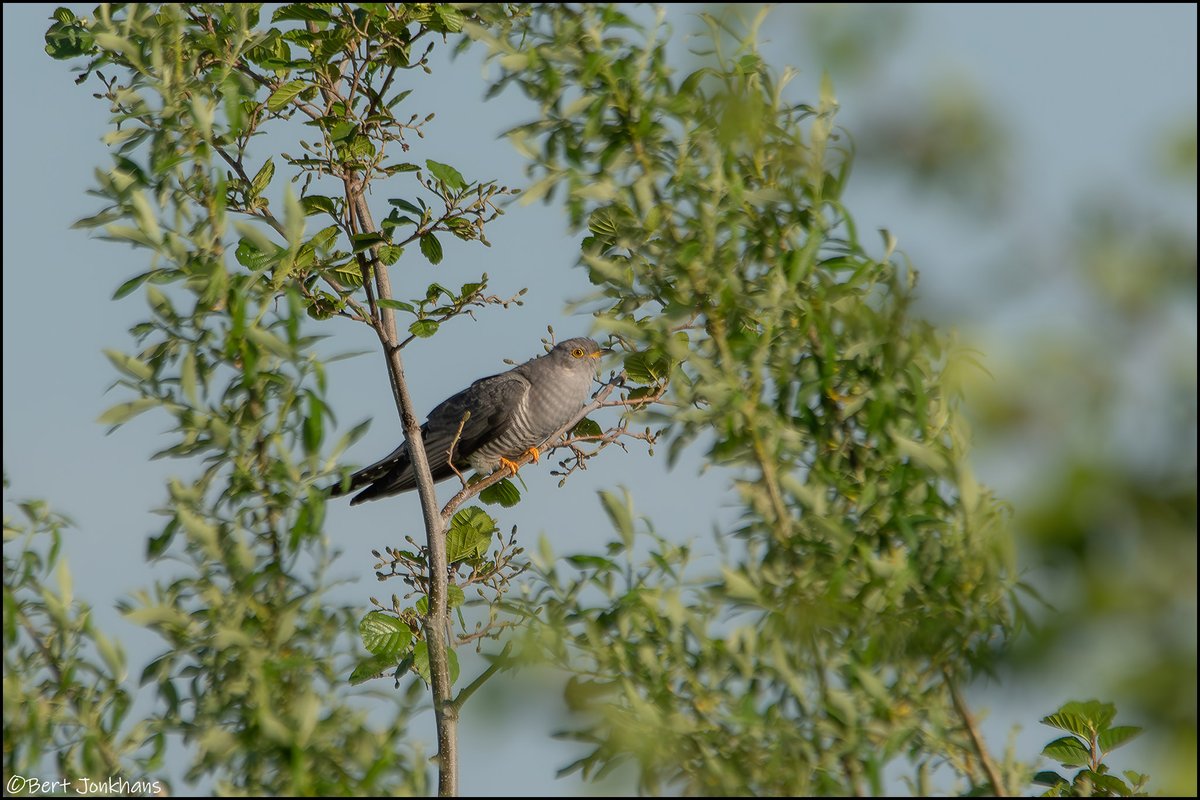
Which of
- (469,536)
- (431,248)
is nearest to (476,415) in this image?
(469,536)

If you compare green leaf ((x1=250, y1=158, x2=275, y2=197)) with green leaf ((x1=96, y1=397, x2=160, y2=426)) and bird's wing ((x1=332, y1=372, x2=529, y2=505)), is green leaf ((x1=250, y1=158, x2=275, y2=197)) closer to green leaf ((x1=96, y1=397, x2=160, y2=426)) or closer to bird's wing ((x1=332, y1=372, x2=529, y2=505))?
green leaf ((x1=96, y1=397, x2=160, y2=426))

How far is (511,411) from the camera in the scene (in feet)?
26.7

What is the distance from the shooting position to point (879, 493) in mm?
2666

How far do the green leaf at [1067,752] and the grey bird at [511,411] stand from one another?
4.48 meters

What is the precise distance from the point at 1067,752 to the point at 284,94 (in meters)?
3.39

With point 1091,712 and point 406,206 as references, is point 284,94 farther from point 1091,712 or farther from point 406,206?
point 1091,712

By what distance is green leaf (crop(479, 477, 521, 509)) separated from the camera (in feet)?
18.8

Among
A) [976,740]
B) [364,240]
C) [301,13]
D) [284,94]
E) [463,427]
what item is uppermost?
[463,427]

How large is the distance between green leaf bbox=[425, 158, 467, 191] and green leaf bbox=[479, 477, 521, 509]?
1544mm

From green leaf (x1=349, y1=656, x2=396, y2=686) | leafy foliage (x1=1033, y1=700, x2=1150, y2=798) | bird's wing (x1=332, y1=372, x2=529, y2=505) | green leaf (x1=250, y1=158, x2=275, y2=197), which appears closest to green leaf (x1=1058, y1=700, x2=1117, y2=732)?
leafy foliage (x1=1033, y1=700, x2=1150, y2=798)

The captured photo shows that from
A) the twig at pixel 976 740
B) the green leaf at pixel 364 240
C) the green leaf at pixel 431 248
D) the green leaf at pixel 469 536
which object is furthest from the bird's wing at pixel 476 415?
the twig at pixel 976 740

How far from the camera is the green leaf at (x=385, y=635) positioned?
4.75 metres

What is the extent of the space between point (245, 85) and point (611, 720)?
2509mm

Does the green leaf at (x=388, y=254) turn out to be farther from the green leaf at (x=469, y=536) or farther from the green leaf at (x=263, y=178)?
the green leaf at (x=469, y=536)
